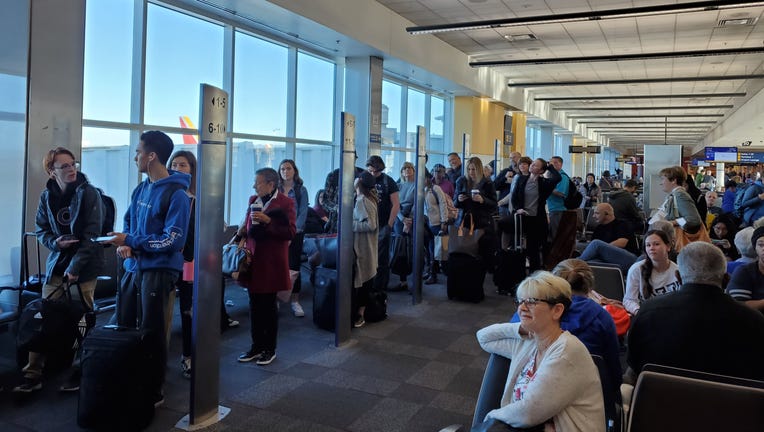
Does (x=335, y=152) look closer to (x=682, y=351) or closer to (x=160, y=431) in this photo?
(x=160, y=431)

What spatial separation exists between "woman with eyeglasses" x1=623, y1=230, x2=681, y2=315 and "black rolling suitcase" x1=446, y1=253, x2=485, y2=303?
112 inches

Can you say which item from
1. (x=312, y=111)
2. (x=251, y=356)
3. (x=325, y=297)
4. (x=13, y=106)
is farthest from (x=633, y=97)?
(x=13, y=106)

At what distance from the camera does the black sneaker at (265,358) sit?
4.08 m

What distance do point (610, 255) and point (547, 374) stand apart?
2.98 m

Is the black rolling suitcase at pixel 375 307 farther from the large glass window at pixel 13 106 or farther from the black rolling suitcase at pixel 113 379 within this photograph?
the large glass window at pixel 13 106

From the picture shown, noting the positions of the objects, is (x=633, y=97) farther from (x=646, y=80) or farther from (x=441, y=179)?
(x=441, y=179)

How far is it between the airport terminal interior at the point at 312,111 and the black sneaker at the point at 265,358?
0.06m

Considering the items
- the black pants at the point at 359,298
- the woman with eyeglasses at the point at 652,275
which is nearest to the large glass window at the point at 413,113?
the black pants at the point at 359,298

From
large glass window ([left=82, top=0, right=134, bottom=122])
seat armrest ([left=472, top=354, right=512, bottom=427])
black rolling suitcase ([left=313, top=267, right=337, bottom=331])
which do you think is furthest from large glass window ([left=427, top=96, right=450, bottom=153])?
seat armrest ([left=472, top=354, right=512, bottom=427])

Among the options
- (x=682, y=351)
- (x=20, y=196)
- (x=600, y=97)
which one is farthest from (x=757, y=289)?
(x=600, y=97)

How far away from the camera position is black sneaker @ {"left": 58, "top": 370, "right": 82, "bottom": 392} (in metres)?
3.52

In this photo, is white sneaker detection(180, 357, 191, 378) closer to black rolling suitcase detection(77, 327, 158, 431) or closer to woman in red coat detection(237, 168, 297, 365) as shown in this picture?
woman in red coat detection(237, 168, 297, 365)

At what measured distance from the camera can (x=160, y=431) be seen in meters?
2.99

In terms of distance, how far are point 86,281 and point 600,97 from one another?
1738cm
